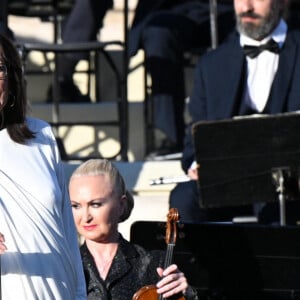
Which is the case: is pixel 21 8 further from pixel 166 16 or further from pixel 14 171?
pixel 14 171

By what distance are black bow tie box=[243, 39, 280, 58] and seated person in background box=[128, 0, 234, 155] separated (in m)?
1.03

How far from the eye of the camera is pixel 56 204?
4.27 m

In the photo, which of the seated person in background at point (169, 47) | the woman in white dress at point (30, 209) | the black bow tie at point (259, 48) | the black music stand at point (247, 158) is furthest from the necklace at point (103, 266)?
the seated person in background at point (169, 47)

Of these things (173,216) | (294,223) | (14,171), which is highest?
(14,171)

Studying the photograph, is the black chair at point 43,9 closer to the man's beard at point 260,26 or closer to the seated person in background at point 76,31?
the seated person in background at point 76,31

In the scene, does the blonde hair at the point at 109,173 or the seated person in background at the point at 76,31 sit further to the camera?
the seated person in background at the point at 76,31

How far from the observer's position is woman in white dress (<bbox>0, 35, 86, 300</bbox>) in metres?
4.13

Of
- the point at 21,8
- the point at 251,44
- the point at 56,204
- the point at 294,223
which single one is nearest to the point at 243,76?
the point at 251,44

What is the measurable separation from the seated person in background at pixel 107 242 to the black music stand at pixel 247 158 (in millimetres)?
626

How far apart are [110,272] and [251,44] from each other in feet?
7.17

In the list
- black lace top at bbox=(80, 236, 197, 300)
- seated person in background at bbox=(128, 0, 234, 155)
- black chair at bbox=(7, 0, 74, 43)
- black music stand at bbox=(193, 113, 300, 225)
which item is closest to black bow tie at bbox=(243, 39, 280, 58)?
seated person in background at bbox=(128, 0, 234, 155)

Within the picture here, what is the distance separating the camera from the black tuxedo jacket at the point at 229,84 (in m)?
6.89

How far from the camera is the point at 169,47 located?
8.12 m

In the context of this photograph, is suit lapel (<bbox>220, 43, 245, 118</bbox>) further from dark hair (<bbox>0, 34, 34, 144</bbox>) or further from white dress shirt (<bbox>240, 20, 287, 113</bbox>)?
dark hair (<bbox>0, 34, 34, 144</bbox>)
